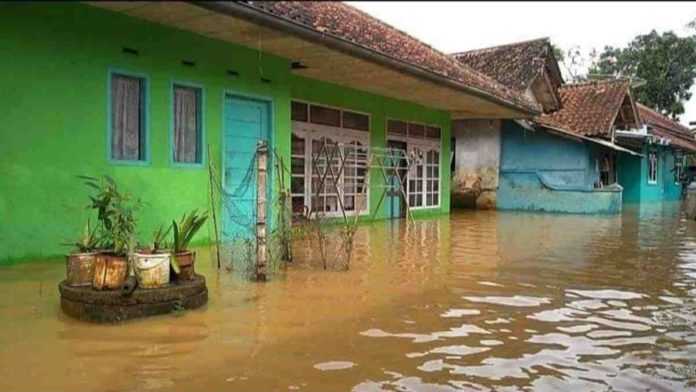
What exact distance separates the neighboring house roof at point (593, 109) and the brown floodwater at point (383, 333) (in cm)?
1187

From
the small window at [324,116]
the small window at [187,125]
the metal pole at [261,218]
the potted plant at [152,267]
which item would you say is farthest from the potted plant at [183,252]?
the small window at [324,116]

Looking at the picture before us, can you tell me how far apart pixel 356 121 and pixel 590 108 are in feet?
33.6

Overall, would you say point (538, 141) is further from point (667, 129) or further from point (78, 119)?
point (78, 119)

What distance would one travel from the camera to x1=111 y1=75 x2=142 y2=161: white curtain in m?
7.21

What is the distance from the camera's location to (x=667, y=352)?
390 centimetres

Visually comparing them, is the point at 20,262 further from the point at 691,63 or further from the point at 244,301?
the point at 691,63

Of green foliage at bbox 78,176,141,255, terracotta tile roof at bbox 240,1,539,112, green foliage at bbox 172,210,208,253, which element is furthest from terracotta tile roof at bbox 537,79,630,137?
green foliage at bbox 78,176,141,255

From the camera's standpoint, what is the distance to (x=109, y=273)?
4395 millimetres

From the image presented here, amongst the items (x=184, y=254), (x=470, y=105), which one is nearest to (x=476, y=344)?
(x=184, y=254)

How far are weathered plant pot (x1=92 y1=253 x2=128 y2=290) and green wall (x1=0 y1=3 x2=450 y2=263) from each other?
2163mm

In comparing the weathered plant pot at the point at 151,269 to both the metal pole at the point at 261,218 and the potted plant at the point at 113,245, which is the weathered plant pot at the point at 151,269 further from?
the metal pole at the point at 261,218

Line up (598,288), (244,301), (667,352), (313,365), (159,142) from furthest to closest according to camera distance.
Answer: (159,142)
(598,288)
(244,301)
(667,352)
(313,365)

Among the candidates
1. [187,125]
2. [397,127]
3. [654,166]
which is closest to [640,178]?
[654,166]

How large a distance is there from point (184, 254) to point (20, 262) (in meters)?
2.53
